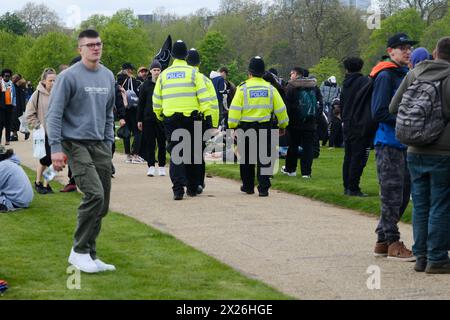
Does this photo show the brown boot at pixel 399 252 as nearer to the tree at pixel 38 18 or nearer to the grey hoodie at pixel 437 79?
the grey hoodie at pixel 437 79

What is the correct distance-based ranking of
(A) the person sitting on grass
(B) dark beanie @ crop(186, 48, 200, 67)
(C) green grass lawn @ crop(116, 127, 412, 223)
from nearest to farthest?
(A) the person sitting on grass
(C) green grass lawn @ crop(116, 127, 412, 223)
(B) dark beanie @ crop(186, 48, 200, 67)

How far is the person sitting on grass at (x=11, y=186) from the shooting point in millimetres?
12180

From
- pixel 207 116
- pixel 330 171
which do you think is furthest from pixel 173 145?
pixel 330 171

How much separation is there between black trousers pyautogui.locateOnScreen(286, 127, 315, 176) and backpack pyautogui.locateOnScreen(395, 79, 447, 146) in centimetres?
845

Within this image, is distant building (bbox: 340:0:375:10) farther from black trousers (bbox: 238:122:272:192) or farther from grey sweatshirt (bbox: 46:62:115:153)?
grey sweatshirt (bbox: 46:62:115:153)

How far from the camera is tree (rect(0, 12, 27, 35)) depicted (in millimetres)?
105062

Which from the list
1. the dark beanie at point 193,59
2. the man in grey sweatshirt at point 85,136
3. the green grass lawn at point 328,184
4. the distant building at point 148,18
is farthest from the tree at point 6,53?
the man in grey sweatshirt at point 85,136

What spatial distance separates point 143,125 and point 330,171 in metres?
3.48

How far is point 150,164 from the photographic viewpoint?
1708 centimetres

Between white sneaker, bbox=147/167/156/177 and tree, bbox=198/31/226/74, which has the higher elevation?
tree, bbox=198/31/226/74

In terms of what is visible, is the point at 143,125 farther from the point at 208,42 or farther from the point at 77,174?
the point at 208,42

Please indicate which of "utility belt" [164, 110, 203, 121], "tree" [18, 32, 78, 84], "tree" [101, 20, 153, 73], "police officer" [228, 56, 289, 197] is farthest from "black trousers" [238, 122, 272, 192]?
"tree" [18, 32, 78, 84]

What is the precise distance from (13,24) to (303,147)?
3655 inches
